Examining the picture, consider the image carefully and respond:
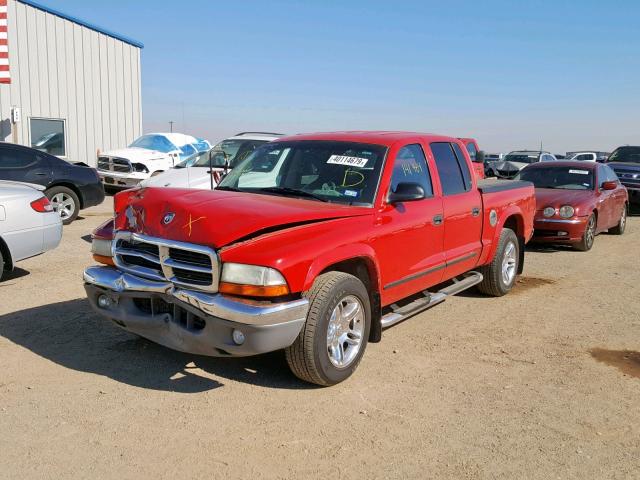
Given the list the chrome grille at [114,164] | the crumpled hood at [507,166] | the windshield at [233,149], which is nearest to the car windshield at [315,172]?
the windshield at [233,149]

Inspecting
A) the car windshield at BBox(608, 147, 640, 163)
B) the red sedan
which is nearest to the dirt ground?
the red sedan

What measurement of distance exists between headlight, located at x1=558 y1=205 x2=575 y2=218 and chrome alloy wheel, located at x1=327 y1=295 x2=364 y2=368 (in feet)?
23.0

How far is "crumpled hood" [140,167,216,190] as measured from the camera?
998cm

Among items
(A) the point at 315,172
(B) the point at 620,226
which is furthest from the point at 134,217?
(B) the point at 620,226

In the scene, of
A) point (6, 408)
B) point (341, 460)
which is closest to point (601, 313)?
point (341, 460)

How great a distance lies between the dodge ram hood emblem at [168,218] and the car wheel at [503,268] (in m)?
4.06

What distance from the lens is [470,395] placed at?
433 centimetres

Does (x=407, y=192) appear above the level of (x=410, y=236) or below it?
above

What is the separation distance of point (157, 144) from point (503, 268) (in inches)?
523

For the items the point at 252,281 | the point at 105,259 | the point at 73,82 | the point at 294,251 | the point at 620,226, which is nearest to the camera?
the point at 252,281

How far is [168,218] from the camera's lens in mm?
4195

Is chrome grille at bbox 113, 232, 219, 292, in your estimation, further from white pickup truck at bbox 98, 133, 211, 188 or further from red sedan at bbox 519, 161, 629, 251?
white pickup truck at bbox 98, 133, 211, 188

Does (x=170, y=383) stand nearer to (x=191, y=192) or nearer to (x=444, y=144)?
(x=191, y=192)

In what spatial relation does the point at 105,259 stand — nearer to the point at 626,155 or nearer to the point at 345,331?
the point at 345,331
